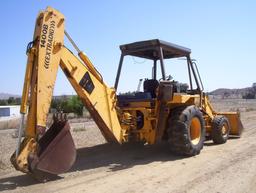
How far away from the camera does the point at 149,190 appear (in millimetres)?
5984

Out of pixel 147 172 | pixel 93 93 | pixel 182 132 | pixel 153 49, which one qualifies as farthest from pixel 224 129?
pixel 93 93

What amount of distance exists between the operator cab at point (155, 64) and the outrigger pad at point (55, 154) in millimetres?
2609

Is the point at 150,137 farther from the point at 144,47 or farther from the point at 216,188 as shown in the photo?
the point at 216,188

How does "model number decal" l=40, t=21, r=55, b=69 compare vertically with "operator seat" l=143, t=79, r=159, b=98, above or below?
above

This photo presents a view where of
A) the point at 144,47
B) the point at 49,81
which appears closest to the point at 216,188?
the point at 49,81

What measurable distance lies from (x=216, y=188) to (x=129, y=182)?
1.44 metres

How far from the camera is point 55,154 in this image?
6531mm

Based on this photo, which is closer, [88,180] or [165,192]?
[165,192]

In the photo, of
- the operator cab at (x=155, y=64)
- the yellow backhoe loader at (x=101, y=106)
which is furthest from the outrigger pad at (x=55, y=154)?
the operator cab at (x=155, y=64)

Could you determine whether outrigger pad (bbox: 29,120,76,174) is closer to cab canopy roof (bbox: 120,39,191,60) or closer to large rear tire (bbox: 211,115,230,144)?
cab canopy roof (bbox: 120,39,191,60)

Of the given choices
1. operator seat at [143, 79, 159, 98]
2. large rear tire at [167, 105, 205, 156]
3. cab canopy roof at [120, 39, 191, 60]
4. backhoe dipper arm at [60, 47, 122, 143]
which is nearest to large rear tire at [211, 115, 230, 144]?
large rear tire at [167, 105, 205, 156]

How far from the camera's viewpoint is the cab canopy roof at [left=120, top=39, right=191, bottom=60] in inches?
362

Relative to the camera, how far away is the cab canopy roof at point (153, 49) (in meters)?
9.19

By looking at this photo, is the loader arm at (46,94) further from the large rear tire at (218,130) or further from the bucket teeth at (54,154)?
the large rear tire at (218,130)
